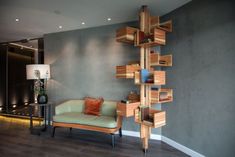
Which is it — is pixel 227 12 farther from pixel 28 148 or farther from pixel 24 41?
pixel 24 41

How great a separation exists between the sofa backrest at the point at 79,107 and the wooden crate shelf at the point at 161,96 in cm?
111

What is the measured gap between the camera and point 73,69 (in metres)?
4.61

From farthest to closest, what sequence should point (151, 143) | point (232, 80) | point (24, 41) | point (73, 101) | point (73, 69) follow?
point (24, 41) → point (73, 69) → point (73, 101) → point (151, 143) → point (232, 80)

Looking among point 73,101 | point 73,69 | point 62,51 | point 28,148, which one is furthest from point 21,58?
point 28,148

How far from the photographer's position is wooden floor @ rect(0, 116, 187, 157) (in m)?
2.90

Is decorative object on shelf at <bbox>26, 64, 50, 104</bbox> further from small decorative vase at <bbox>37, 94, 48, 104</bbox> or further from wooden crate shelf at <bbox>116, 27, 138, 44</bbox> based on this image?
wooden crate shelf at <bbox>116, 27, 138, 44</bbox>

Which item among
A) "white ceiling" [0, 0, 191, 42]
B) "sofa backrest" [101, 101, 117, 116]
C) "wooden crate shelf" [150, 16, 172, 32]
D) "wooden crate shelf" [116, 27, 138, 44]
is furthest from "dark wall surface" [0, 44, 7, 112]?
"wooden crate shelf" [150, 16, 172, 32]

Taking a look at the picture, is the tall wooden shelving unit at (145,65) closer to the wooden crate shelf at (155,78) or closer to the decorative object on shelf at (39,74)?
the wooden crate shelf at (155,78)

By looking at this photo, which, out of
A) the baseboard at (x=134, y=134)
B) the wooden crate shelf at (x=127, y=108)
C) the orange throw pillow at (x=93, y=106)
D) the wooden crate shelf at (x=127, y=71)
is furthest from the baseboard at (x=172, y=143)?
the wooden crate shelf at (x=127, y=71)

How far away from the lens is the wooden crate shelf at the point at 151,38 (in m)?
2.80

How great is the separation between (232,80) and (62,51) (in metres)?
4.09

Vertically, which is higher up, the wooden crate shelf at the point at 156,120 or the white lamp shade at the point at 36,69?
the white lamp shade at the point at 36,69

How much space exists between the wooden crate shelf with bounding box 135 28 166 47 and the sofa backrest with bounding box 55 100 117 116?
5.23ft

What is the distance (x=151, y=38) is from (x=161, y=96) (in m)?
1.03
